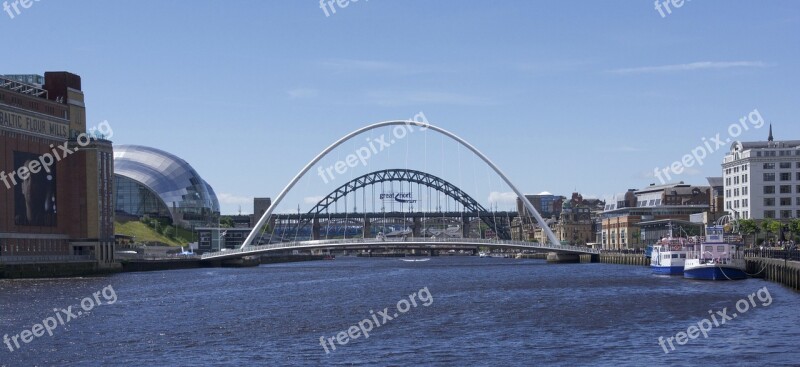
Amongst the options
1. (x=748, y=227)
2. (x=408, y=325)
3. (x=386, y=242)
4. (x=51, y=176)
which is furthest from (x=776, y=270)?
(x=51, y=176)

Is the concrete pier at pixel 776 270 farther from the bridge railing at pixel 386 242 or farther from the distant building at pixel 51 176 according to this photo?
the distant building at pixel 51 176

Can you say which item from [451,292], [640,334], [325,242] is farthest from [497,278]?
[640,334]

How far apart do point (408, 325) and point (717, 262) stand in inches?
1717

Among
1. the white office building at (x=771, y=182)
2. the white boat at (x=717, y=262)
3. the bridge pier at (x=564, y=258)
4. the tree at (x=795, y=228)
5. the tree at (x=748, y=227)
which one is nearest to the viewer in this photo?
the white boat at (x=717, y=262)

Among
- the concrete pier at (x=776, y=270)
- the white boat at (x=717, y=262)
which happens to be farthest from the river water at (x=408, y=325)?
the white boat at (x=717, y=262)

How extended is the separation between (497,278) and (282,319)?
53673 millimetres

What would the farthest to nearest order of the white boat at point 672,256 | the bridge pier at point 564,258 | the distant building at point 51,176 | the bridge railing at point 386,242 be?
1. the bridge pier at point 564,258
2. the bridge railing at point 386,242
3. the distant building at point 51,176
4. the white boat at point 672,256

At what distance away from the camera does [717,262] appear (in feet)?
308

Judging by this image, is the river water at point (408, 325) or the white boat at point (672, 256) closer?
the river water at point (408, 325)

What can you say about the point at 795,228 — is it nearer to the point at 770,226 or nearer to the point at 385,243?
the point at 770,226

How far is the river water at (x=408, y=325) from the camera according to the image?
151ft

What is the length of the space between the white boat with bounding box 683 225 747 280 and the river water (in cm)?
214

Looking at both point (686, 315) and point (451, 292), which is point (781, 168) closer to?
point (451, 292)

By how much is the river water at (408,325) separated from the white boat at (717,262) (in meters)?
2.14
